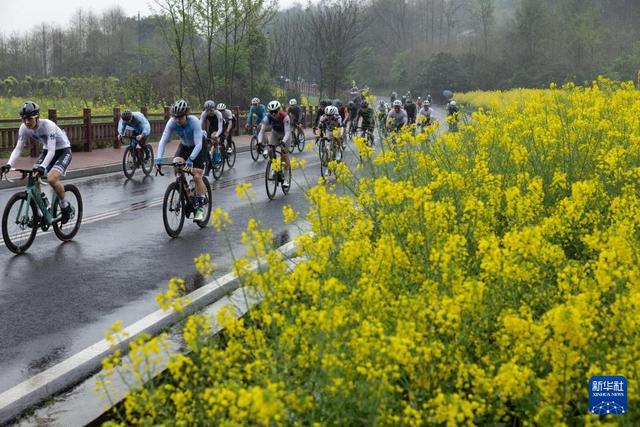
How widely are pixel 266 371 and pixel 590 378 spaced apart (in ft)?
4.53

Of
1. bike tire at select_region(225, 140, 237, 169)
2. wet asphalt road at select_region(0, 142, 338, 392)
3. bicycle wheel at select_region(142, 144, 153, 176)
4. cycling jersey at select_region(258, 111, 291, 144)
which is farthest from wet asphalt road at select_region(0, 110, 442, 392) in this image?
bike tire at select_region(225, 140, 237, 169)

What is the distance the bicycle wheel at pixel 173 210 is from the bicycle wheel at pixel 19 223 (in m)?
1.70

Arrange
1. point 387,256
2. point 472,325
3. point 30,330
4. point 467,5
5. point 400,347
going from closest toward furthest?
point 400,347 < point 472,325 < point 387,256 < point 30,330 < point 467,5

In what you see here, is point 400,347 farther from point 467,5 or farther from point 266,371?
point 467,5

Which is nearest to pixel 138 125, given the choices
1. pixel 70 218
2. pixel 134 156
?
pixel 134 156

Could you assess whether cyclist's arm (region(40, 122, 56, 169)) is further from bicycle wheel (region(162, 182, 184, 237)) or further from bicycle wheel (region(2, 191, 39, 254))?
bicycle wheel (region(162, 182, 184, 237))

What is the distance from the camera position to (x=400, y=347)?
11.5ft

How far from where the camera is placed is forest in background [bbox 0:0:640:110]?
43.2m

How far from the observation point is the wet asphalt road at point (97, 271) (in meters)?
6.86

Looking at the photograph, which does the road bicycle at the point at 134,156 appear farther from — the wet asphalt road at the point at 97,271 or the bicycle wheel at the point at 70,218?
the bicycle wheel at the point at 70,218

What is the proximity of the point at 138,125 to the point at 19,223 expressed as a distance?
9.15 metres

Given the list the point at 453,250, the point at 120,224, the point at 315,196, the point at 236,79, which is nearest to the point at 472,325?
the point at 453,250

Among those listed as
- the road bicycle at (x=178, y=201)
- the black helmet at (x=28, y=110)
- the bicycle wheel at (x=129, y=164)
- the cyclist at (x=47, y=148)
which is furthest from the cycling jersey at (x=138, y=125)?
the black helmet at (x=28, y=110)

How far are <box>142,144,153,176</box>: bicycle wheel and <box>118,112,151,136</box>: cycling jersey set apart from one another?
54 cm
